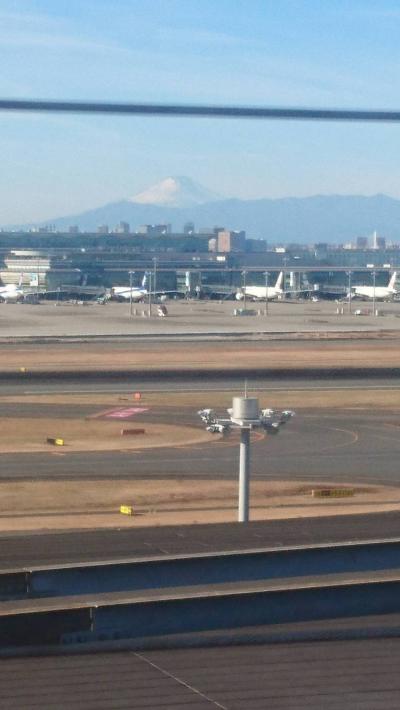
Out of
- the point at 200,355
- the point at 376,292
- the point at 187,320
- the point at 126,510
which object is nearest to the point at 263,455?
the point at 126,510

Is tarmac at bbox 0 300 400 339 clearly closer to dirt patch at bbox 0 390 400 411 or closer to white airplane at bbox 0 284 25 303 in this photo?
white airplane at bbox 0 284 25 303

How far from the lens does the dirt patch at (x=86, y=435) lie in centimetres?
2298

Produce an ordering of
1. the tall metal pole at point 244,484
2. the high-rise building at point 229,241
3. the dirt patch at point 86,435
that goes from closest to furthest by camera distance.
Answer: the tall metal pole at point 244,484
the dirt patch at point 86,435
the high-rise building at point 229,241

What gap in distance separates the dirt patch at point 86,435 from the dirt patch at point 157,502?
418 centimetres

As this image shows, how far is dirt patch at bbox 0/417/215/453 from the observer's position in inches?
905

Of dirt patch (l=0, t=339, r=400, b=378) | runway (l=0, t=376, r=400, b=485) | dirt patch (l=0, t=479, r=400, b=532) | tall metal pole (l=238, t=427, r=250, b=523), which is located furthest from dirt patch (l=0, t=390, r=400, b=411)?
tall metal pole (l=238, t=427, r=250, b=523)

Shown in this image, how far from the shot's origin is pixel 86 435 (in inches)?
969

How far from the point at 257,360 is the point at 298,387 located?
8897 mm

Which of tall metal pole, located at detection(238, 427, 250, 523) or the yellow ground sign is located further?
the yellow ground sign

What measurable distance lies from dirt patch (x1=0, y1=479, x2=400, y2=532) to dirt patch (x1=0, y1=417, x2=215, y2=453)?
4182 mm

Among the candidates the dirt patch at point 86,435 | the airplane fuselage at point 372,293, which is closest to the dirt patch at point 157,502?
the dirt patch at point 86,435

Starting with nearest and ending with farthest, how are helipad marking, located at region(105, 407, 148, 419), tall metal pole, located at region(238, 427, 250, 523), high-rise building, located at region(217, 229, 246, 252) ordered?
tall metal pole, located at region(238, 427, 250, 523)
helipad marking, located at region(105, 407, 148, 419)
high-rise building, located at region(217, 229, 246, 252)

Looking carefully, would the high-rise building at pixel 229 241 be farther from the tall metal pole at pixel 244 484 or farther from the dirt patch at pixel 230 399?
the tall metal pole at pixel 244 484

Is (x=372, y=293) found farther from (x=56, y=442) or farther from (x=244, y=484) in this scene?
(x=244, y=484)
